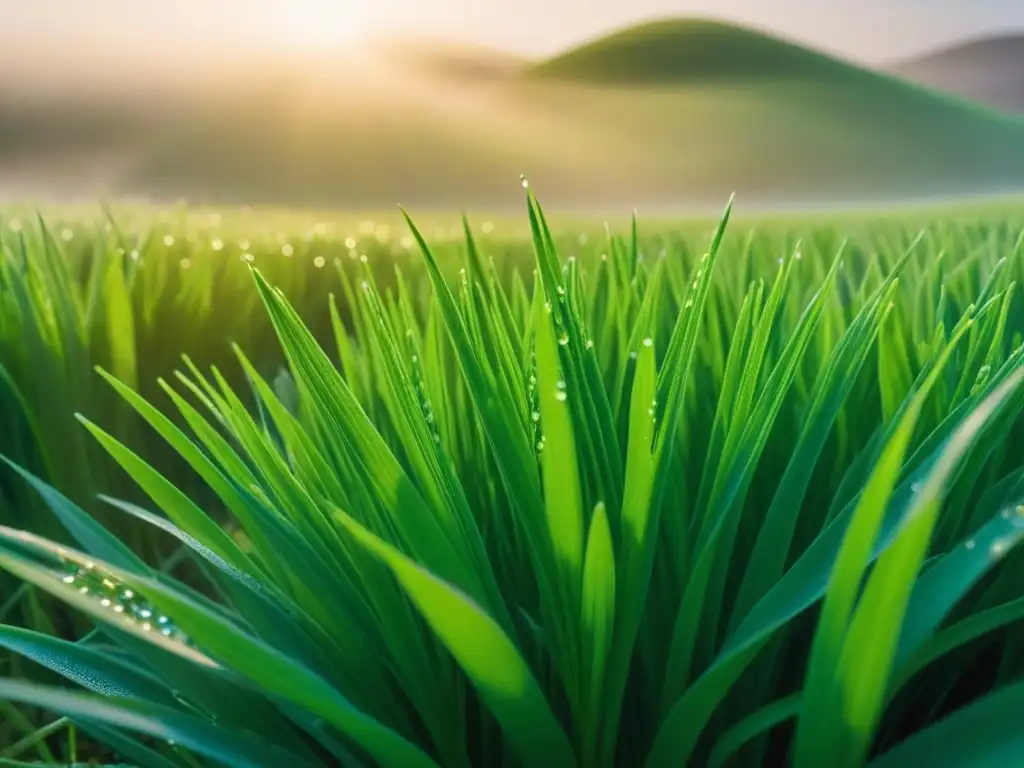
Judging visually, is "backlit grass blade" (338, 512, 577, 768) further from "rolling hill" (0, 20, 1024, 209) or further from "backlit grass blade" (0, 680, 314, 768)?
"rolling hill" (0, 20, 1024, 209)

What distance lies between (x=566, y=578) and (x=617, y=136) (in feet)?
38.9

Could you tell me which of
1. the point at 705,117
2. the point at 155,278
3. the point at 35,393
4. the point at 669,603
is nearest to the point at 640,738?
the point at 669,603

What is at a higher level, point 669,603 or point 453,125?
point 453,125

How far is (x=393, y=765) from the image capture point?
21 centimetres

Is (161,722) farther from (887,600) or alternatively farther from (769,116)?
(769,116)

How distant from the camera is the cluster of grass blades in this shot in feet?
0.61

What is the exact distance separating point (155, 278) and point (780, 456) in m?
0.73

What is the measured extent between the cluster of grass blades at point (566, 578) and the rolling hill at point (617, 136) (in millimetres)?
7735

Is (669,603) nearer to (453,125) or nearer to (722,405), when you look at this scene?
(722,405)

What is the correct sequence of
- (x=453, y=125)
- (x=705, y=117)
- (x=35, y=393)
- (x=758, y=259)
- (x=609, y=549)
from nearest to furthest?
(x=609, y=549), (x=35, y=393), (x=758, y=259), (x=453, y=125), (x=705, y=117)

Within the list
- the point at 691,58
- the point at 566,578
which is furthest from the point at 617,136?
the point at 566,578

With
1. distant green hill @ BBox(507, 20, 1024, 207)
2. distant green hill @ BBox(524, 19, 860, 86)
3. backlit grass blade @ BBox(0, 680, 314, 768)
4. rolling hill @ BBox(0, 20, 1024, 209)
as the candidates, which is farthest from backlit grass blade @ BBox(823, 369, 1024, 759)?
distant green hill @ BBox(524, 19, 860, 86)

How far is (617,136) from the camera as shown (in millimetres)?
11453

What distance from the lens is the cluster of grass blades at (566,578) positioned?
7.3 inches
